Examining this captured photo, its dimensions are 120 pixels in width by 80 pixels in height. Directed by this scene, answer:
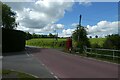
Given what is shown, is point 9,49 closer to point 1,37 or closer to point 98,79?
point 1,37

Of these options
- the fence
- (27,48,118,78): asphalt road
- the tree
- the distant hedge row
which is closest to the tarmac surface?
(27,48,118,78): asphalt road

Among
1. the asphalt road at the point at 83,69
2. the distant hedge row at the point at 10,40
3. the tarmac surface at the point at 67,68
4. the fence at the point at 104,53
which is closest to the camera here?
the asphalt road at the point at 83,69

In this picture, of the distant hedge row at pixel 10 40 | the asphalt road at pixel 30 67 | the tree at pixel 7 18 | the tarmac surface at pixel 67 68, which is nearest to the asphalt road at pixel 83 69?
the tarmac surface at pixel 67 68

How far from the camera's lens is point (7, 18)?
219 ft

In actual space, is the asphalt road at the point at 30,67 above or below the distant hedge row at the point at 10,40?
below

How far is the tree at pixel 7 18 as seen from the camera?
6488 cm

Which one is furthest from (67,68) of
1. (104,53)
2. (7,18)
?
(7,18)

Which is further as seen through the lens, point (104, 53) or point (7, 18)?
point (7, 18)

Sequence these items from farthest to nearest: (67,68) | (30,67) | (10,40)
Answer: (10,40), (30,67), (67,68)

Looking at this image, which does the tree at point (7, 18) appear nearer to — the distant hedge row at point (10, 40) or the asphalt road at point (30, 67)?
the distant hedge row at point (10, 40)

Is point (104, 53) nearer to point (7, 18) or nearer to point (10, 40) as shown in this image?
point (10, 40)

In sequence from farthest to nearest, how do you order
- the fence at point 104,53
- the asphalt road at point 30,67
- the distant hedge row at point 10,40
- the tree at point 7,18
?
1. the tree at point 7,18
2. the distant hedge row at point 10,40
3. the fence at point 104,53
4. the asphalt road at point 30,67

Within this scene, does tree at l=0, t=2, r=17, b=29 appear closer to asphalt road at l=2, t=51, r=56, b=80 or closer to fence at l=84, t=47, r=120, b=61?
fence at l=84, t=47, r=120, b=61

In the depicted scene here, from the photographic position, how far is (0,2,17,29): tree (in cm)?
6488
